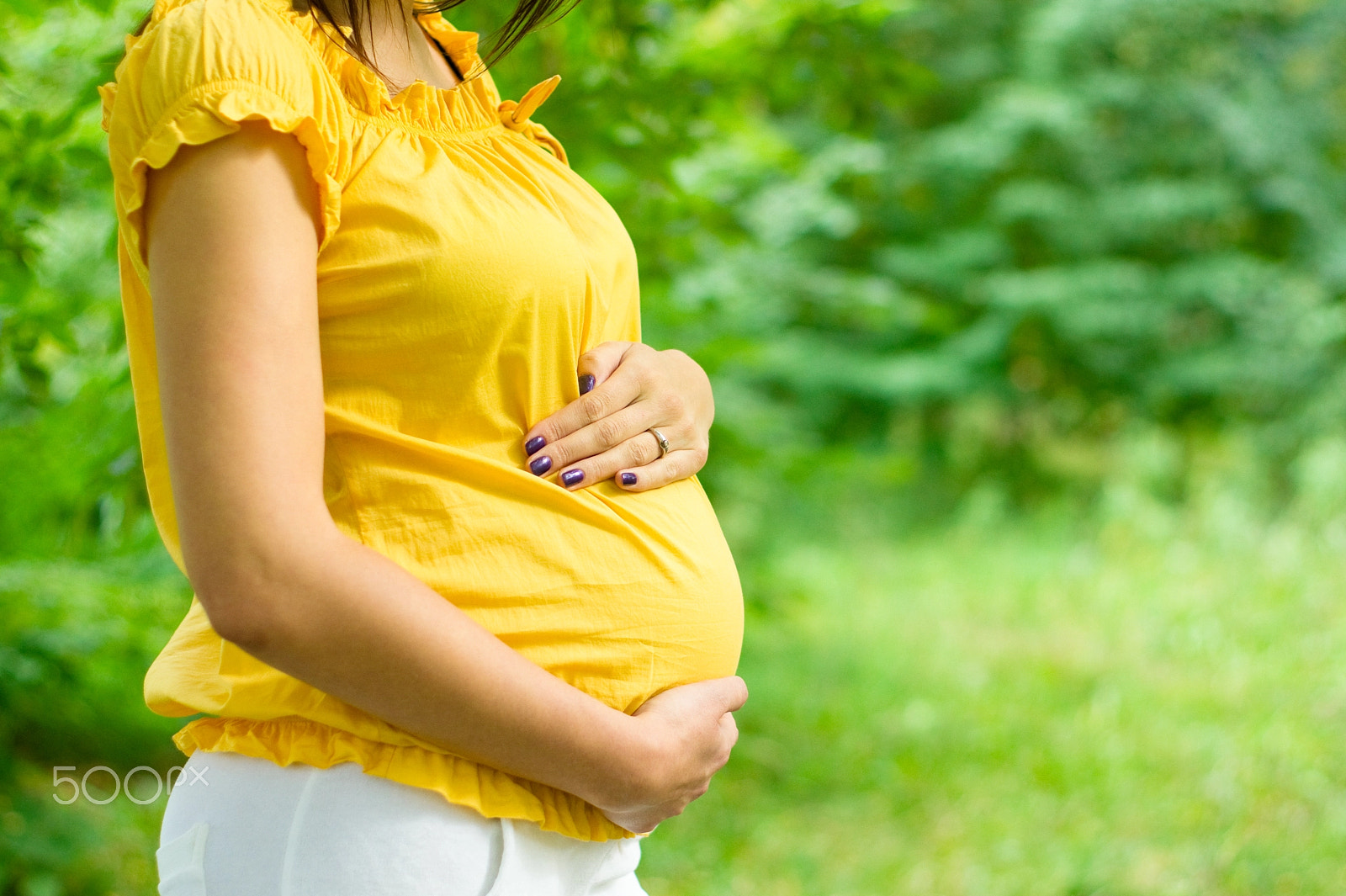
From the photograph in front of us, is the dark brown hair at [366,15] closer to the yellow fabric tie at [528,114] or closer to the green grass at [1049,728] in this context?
the yellow fabric tie at [528,114]

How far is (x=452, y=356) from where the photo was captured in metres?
0.80

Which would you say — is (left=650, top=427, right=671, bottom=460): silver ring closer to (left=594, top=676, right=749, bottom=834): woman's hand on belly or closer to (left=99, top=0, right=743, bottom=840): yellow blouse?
(left=99, top=0, right=743, bottom=840): yellow blouse

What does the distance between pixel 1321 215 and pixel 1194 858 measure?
4547 millimetres

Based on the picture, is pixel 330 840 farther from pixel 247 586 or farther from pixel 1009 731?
pixel 1009 731

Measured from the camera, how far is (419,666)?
724 mm

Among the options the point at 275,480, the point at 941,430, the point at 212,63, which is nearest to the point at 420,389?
the point at 275,480

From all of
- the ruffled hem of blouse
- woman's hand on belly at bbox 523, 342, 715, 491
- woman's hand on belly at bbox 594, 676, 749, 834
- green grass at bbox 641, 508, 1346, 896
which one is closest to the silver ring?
woman's hand on belly at bbox 523, 342, 715, 491

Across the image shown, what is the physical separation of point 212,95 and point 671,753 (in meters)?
0.56

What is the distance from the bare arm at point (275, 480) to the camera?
67 centimetres

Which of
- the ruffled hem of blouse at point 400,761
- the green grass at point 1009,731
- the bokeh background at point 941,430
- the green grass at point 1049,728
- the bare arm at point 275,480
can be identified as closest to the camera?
the bare arm at point 275,480

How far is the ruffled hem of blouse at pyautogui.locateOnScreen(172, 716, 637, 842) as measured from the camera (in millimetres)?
781

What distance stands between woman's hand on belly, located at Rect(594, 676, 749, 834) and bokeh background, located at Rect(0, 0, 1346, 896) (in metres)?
1.26

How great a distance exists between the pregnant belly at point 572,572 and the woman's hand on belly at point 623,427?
0.02 m

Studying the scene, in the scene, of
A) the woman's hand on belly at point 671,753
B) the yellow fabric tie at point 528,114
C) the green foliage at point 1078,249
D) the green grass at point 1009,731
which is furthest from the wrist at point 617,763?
the green foliage at point 1078,249
